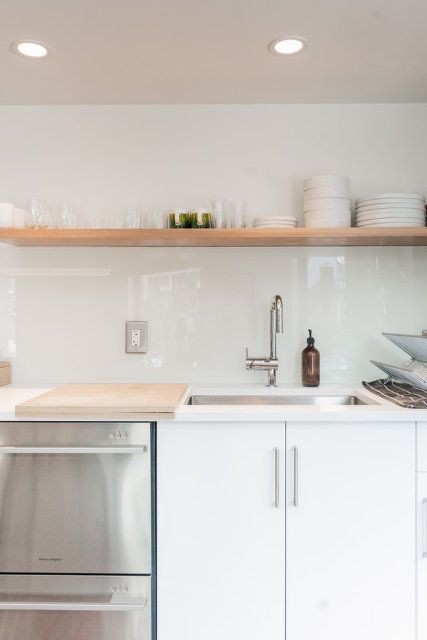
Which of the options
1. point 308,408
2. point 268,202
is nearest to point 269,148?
point 268,202

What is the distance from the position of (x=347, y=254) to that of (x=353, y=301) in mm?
220

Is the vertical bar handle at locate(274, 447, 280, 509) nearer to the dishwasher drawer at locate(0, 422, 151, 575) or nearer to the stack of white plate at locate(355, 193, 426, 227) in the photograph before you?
the dishwasher drawer at locate(0, 422, 151, 575)

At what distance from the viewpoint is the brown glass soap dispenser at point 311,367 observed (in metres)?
2.11

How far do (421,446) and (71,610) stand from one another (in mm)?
1296

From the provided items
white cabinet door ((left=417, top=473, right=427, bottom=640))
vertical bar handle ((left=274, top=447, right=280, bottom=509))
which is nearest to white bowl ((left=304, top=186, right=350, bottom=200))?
vertical bar handle ((left=274, top=447, right=280, bottom=509))

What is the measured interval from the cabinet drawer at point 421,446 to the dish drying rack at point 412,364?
10.5 inches

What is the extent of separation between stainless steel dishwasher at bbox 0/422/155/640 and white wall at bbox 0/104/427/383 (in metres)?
0.63

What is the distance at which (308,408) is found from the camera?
1636 millimetres

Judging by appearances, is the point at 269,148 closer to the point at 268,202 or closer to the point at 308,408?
the point at 268,202

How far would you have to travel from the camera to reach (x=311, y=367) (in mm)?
2107

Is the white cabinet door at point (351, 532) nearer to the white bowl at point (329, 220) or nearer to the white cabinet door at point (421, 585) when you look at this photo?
the white cabinet door at point (421, 585)

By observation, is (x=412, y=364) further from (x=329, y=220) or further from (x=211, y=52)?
(x=211, y=52)

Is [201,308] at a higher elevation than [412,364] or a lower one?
higher

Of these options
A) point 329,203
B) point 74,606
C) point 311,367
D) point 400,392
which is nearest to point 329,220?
point 329,203
